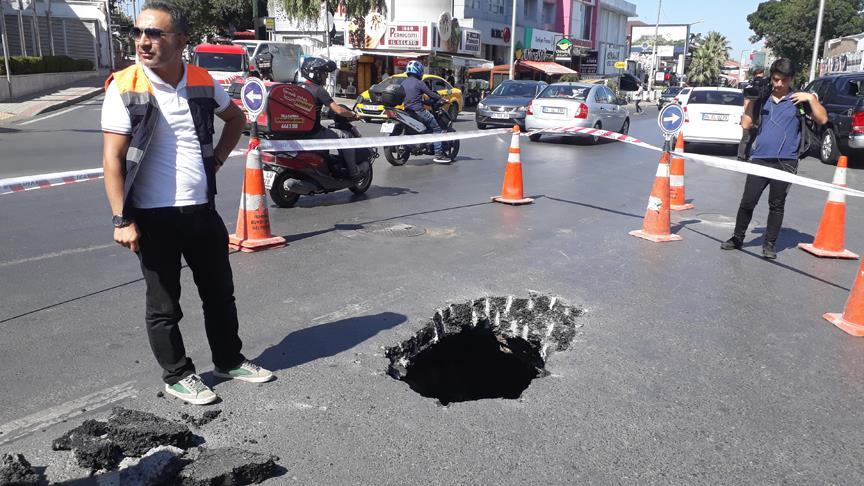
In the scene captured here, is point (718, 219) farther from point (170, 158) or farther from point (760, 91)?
point (170, 158)

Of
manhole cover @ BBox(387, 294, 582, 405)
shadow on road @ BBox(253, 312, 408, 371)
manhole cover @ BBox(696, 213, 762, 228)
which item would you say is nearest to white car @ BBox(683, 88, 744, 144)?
manhole cover @ BBox(696, 213, 762, 228)

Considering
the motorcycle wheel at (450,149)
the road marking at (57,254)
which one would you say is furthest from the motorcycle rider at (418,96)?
the road marking at (57,254)

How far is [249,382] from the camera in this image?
147 inches

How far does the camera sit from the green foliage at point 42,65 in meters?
26.4

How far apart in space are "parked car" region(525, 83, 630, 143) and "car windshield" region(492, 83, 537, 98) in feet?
11.0

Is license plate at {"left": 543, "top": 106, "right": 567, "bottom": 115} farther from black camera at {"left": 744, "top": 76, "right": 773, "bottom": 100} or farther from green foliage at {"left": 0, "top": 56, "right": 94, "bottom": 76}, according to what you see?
green foliage at {"left": 0, "top": 56, "right": 94, "bottom": 76}

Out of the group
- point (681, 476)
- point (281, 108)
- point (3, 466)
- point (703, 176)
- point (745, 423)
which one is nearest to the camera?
point (3, 466)

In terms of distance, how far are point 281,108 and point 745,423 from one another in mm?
6125

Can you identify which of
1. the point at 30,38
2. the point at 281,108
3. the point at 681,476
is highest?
the point at 30,38

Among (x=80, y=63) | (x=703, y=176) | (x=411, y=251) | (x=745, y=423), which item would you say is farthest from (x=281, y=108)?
(x=80, y=63)

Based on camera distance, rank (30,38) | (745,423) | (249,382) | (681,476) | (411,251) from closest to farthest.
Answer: (681,476), (745,423), (249,382), (411,251), (30,38)

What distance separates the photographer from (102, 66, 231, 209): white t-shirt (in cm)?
327

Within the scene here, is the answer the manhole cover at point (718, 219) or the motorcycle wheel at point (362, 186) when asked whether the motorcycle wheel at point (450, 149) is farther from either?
the manhole cover at point (718, 219)

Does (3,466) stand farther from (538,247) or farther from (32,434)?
(538,247)
